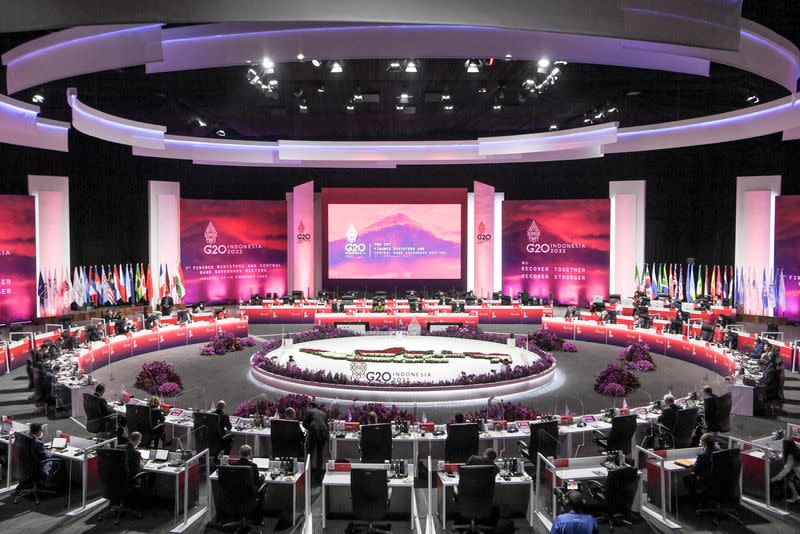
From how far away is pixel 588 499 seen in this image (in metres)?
7.23

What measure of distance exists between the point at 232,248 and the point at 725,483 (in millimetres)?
21494

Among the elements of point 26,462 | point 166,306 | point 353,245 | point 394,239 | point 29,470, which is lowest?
point 29,470

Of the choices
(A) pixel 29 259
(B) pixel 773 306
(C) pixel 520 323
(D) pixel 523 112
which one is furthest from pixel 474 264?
(A) pixel 29 259

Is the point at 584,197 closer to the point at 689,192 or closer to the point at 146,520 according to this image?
the point at 689,192

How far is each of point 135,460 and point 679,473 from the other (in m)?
6.66

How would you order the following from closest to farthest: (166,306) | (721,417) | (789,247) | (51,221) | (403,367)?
(721,417)
(403,367)
(166,306)
(789,247)
(51,221)

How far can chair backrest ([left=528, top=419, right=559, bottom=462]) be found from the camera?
8.19 metres

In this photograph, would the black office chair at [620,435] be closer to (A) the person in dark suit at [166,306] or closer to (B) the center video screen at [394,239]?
(A) the person in dark suit at [166,306]

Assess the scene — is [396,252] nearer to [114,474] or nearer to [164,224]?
[164,224]

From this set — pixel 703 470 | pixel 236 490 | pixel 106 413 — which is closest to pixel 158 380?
pixel 106 413

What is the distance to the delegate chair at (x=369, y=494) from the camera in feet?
21.1

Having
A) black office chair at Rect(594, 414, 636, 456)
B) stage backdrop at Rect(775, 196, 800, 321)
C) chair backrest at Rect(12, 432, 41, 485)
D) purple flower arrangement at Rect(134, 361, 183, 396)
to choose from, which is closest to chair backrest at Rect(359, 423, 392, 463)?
black office chair at Rect(594, 414, 636, 456)

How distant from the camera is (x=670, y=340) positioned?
16.2 meters

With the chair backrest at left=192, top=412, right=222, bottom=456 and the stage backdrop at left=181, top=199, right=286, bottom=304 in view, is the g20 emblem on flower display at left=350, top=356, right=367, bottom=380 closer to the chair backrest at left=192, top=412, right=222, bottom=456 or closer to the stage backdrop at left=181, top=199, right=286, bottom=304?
the chair backrest at left=192, top=412, right=222, bottom=456
